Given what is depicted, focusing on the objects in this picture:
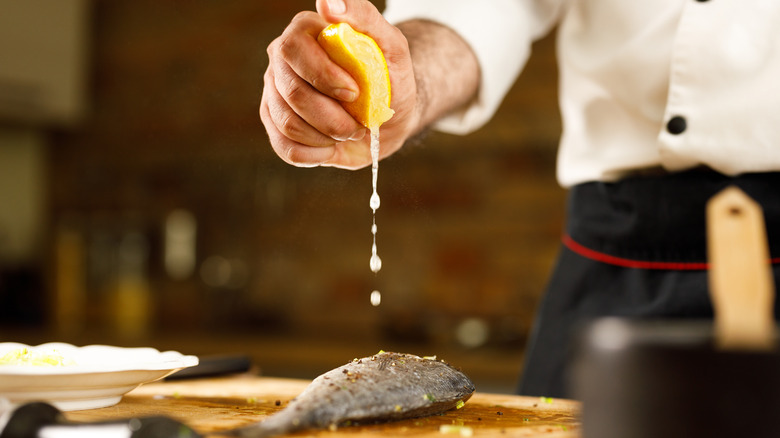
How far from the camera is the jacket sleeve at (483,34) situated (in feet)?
4.56

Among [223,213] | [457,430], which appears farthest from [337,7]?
[223,213]

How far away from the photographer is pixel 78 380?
2.90ft

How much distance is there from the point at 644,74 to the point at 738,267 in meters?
0.84

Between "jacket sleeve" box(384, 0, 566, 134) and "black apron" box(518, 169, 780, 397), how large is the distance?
221mm

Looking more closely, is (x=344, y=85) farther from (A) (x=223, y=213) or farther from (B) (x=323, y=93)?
(A) (x=223, y=213)

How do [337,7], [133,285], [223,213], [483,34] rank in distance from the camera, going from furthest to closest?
[133,285] → [223,213] → [483,34] → [337,7]

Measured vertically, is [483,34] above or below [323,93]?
above

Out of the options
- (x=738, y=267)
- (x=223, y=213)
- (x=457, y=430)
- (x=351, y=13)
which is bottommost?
(x=457, y=430)

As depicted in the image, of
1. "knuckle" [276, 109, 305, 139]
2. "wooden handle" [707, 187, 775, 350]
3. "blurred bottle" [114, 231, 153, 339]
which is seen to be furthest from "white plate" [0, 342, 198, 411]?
"blurred bottle" [114, 231, 153, 339]

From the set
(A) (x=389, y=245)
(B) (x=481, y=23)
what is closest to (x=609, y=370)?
(B) (x=481, y=23)

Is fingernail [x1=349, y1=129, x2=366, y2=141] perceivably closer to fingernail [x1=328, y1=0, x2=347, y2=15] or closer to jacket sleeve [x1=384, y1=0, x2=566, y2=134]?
fingernail [x1=328, y1=0, x2=347, y2=15]

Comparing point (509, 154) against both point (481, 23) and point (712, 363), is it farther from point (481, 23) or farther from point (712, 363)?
point (712, 363)

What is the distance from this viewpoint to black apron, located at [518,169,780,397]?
1201 mm

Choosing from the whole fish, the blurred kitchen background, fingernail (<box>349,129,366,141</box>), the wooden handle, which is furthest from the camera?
the blurred kitchen background
